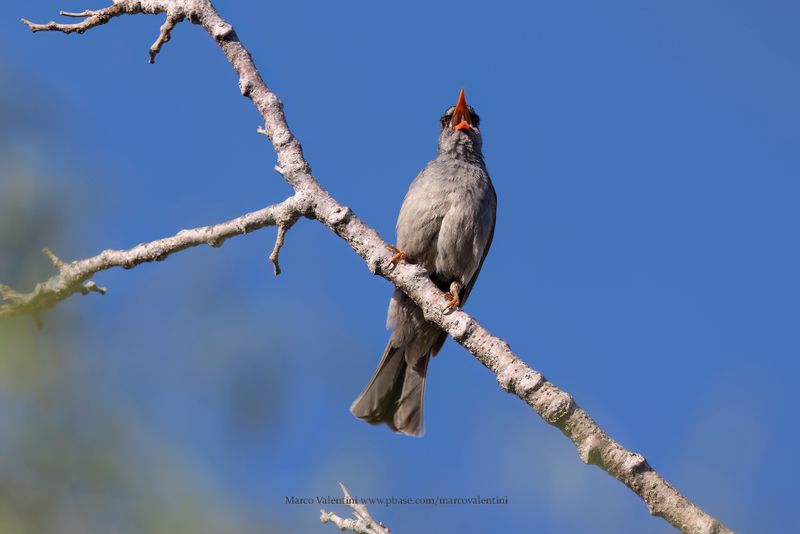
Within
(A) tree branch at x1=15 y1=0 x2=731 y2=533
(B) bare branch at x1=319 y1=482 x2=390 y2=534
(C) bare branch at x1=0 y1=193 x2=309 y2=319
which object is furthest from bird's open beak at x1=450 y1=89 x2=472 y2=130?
(B) bare branch at x1=319 y1=482 x2=390 y2=534

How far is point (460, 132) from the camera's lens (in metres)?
7.45

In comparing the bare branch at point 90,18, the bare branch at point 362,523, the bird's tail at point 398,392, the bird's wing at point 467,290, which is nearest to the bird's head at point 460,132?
the bird's wing at point 467,290

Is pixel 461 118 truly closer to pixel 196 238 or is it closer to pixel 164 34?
pixel 164 34

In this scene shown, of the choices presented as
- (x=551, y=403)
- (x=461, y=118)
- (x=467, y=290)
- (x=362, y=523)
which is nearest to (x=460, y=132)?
(x=461, y=118)

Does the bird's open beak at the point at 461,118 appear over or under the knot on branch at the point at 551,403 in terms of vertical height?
over

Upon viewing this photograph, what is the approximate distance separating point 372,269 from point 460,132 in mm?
3267

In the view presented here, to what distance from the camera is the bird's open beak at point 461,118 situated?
24.6 ft

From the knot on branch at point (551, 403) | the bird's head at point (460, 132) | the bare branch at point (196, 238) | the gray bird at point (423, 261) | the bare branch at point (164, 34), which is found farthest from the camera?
the bird's head at point (460, 132)

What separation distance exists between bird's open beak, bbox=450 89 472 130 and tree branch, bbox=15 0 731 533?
2.97 meters

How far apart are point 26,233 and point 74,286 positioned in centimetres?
140

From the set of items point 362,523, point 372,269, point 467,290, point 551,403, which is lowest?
point 362,523

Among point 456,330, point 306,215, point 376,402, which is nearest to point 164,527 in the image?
point 456,330

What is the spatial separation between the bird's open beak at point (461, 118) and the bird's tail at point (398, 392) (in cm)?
200

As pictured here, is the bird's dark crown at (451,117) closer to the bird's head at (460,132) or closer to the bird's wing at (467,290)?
the bird's head at (460,132)
